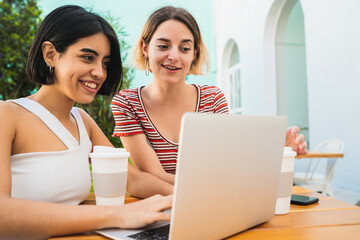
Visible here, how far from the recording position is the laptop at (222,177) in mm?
623

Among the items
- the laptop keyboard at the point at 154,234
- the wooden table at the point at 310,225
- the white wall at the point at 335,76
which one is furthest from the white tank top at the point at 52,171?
the white wall at the point at 335,76

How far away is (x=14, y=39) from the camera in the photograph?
597 cm

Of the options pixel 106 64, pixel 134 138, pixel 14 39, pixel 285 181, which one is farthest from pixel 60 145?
pixel 14 39

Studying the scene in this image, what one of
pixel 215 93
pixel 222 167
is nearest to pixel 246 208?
pixel 222 167

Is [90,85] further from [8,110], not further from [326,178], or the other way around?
[326,178]

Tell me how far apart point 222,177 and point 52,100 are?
77cm

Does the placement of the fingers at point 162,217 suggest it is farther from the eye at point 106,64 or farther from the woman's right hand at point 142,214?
the eye at point 106,64

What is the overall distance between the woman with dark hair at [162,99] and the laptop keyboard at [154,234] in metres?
0.67

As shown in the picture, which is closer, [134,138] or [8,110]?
[8,110]

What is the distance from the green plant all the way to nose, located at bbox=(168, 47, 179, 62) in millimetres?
5173

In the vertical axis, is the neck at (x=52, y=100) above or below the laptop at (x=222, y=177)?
above

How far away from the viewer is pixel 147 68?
1929mm

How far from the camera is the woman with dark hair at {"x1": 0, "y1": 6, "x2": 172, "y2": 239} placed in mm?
783

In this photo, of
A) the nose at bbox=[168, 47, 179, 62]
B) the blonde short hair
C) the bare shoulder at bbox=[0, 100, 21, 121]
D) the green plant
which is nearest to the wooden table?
the bare shoulder at bbox=[0, 100, 21, 121]
